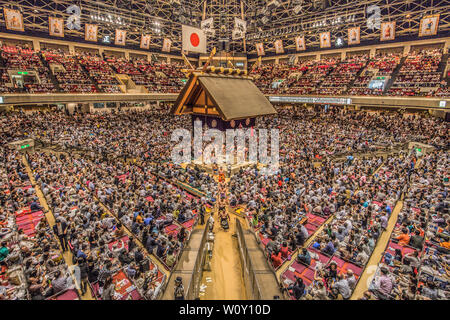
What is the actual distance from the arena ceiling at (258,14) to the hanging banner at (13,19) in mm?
1772

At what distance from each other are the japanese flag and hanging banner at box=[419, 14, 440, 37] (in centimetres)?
2764

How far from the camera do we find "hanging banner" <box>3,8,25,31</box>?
26.5m

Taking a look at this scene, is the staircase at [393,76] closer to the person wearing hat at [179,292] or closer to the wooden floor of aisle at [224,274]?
the wooden floor of aisle at [224,274]

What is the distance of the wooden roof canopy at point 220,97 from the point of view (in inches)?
562

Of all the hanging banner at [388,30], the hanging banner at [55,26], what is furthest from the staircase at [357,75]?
the hanging banner at [55,26]

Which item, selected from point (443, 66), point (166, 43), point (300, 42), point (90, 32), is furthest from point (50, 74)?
point (443, 66)

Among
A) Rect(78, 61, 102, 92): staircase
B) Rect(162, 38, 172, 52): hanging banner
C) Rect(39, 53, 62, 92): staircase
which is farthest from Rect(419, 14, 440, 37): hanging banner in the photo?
Rect(39, 53, 62, 92): staircase

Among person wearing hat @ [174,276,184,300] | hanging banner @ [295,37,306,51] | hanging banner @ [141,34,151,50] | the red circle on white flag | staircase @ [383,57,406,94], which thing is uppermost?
hanging banner @ [141,34,151,50]

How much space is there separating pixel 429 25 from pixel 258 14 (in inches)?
913

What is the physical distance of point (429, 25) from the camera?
92.3 ft

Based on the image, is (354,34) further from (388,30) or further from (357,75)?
(357,75)

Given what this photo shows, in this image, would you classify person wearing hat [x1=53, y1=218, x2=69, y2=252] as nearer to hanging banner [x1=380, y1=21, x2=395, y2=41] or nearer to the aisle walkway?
the aisle walkway

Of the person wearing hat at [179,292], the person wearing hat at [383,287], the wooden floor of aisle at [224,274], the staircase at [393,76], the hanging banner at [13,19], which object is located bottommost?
the wooden floor of aisle at [224,274]

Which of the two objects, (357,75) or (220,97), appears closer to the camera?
(220,97)
